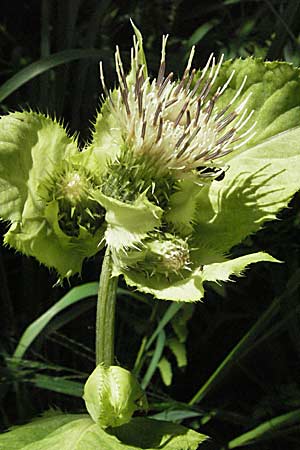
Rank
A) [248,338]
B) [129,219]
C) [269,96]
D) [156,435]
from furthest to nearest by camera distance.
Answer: [248,338]
[269,96]
[156,435]
[129,219]

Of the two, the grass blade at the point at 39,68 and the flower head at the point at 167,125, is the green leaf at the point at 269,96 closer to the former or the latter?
the flower head at the point at 167,125

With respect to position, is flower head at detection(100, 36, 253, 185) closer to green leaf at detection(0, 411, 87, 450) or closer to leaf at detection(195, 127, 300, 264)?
leaf at detection(195, 127, 300, 264)

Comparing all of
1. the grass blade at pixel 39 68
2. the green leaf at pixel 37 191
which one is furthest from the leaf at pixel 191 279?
the grass blade at pixel 39 68

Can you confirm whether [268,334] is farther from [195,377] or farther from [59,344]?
[59,344]

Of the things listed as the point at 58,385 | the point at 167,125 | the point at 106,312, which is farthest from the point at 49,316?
the point at 167,125

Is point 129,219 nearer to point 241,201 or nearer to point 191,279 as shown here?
point 191,279

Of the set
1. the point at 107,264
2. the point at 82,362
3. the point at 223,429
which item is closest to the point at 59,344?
the point at 82,362

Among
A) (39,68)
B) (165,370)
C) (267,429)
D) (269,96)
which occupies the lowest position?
(267,429)
